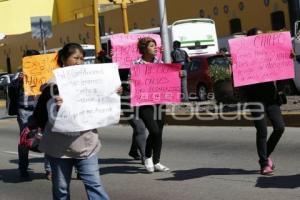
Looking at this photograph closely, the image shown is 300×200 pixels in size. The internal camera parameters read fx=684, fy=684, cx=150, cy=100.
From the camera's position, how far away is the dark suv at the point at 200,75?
2089 centimetres

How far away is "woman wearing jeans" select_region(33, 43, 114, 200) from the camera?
550 cm

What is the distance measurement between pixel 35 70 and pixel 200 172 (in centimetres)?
294

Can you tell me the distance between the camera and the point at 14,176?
10.4 metres

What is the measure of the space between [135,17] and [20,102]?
123ft

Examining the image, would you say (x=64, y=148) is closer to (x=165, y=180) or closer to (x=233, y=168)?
(x=165, y=180)

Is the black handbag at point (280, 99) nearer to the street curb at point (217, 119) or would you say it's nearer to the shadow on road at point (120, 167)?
the shadow on road at point (120, 167)

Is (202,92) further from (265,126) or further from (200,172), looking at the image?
(265,126)

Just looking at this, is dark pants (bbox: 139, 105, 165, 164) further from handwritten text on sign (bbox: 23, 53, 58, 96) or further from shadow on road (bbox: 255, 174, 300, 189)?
handwritten text on sign (bbox: 23, 53, 58, 96)

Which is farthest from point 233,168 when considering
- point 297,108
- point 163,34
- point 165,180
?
point 163,34

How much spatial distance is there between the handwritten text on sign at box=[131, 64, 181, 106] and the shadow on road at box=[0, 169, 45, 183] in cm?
218

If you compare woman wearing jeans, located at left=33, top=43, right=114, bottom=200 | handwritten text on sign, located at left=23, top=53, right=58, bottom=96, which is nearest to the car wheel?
handwritten text on sign, located at left=23, top=53, right=58, bottom=96

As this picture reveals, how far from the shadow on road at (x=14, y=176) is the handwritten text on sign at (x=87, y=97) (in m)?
4.46

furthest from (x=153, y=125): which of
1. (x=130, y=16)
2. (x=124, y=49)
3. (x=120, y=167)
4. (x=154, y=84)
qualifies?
(x=130, y=16)

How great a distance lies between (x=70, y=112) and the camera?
18.2 feet
